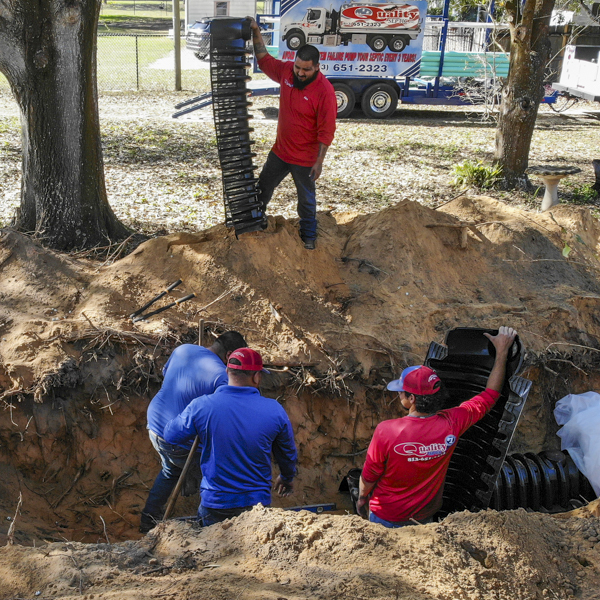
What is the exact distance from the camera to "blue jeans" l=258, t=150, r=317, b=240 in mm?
6406

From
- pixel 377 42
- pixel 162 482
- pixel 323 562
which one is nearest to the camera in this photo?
pixel 323 562

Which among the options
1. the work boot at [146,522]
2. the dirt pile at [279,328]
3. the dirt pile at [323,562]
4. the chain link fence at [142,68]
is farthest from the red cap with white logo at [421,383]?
the chain link fence at [142,68]

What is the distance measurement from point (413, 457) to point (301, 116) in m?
3.69

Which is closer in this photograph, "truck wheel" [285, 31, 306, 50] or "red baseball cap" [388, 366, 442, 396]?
"red baseball cap" [388, 366, 442, 396]

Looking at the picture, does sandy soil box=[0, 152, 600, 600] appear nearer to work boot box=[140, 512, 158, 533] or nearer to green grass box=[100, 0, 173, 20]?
work boot box=[140, 512, 158, 533]

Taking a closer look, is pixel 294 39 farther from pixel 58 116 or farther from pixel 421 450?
pixel 421 450

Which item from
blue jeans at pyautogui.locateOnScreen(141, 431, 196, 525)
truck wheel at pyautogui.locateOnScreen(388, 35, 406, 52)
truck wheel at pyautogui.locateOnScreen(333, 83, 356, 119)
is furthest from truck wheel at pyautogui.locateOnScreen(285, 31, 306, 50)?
blue jeans at pyautogui.locateOnScreen(141, 431, 196, 525)

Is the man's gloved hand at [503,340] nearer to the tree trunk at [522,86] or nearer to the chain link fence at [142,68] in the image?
the tree trunk at [522,86]

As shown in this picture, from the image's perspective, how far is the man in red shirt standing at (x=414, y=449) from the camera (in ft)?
12.4

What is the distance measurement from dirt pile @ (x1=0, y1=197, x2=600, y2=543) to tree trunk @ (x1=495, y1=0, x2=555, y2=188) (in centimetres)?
406

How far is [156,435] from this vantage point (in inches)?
178

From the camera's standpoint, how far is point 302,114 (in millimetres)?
6148

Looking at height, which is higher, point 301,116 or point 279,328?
point 301,116

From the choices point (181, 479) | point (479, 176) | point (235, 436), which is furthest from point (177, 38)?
point (235, 436)
